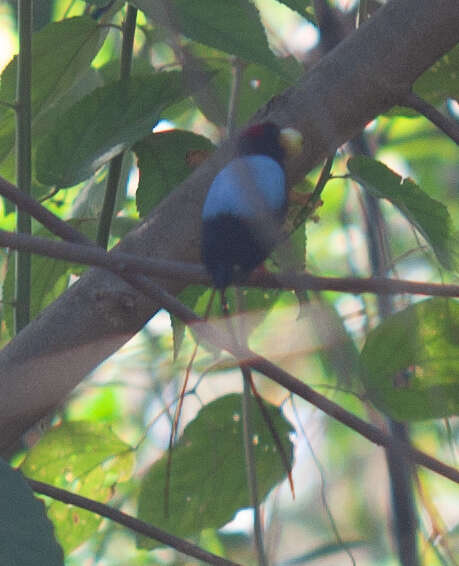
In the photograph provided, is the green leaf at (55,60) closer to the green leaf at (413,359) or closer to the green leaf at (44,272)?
the green leaf at (44,272)

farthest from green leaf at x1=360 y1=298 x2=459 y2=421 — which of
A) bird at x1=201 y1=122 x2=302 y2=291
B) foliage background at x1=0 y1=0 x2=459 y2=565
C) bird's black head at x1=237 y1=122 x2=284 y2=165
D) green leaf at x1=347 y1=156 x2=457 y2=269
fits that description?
bird's black head at x1=237 y1=122 x2=284 y2=165

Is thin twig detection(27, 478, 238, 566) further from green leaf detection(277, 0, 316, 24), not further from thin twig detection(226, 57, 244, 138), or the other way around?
green leaf detection(277, 0, 316, 24)

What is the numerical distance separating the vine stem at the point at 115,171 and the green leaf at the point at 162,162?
0.05 m

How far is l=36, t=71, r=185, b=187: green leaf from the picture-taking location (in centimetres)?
149

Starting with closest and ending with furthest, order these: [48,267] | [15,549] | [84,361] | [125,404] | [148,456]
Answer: [15,549], [84,361], [48,267], [148,456], [125,404]

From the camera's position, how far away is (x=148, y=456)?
3133 millimetres

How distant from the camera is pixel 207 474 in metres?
1.61

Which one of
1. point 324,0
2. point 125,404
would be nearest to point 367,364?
point 324,0

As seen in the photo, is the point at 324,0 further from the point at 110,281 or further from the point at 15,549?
the point at 15,549

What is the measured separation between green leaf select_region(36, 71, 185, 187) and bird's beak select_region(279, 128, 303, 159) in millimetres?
201

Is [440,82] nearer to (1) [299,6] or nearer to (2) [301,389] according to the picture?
(1) [299,6]

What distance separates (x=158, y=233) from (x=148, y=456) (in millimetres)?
1902

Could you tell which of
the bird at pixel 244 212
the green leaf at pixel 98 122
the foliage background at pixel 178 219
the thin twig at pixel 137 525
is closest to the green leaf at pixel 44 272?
the foliage background at pixel 178 219

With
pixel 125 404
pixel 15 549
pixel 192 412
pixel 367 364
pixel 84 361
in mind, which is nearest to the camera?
pixel 15 549
